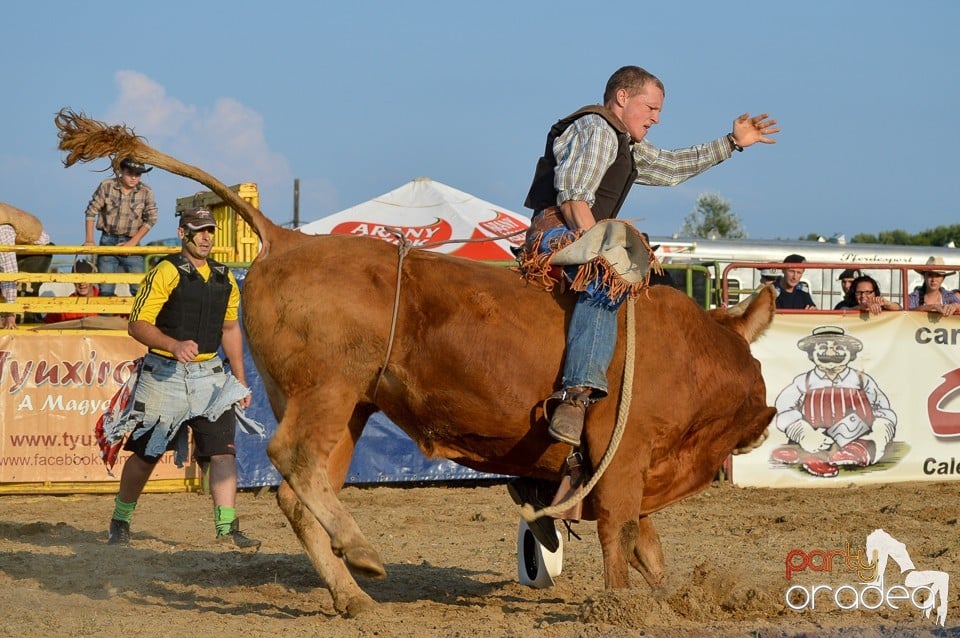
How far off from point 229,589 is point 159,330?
69.0 inches

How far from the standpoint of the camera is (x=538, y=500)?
218 inches

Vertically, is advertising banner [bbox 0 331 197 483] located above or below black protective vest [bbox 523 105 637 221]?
below

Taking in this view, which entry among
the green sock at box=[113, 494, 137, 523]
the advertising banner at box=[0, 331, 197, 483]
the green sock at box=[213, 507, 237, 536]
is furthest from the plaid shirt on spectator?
the green sock at box=[213, 507, 237, 536]

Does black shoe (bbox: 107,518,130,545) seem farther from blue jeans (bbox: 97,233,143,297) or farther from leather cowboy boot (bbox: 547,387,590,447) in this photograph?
blue jeans (bbox: 97,233,143,297)

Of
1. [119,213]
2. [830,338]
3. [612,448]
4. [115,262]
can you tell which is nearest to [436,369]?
[612,448]

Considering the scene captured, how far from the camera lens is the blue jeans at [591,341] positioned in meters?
4.73

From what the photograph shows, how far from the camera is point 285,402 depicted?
5047 mm

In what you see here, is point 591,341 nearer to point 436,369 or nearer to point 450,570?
point 436,369

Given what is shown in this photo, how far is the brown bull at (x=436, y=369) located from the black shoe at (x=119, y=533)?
2.41 meters

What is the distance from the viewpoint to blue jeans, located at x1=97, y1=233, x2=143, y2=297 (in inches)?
418

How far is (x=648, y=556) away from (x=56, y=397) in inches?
227

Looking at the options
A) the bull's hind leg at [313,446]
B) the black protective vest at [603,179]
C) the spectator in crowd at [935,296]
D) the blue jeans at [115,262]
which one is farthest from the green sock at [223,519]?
the spectator in crowd at [935,296]

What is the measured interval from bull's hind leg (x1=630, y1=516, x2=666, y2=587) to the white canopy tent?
9.25 meters

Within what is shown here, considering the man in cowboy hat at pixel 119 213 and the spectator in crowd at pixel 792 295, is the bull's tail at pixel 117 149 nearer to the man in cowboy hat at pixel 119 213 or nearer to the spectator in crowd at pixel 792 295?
the man in cowboy hat at pixel 119 213
